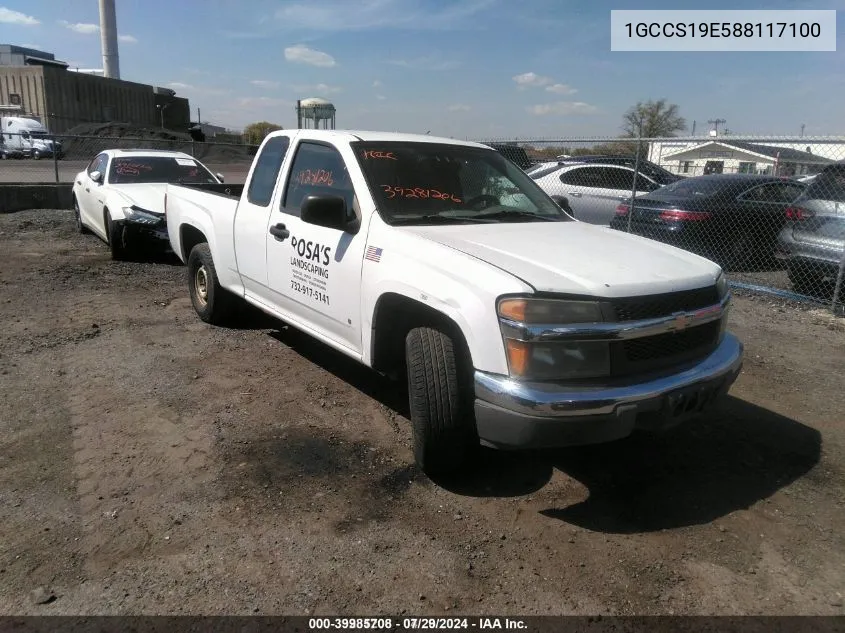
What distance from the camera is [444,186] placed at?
165 inches

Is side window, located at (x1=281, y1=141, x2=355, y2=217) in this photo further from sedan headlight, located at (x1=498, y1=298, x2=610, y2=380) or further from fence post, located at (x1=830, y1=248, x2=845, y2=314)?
fence post, located at (x1=830, y1=248, x2=845, y2=314)

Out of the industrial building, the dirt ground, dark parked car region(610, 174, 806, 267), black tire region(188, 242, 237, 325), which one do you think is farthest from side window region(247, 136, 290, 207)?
the industrial building

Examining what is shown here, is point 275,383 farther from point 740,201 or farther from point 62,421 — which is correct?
point 740,201

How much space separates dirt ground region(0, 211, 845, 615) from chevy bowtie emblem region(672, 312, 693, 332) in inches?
37.4

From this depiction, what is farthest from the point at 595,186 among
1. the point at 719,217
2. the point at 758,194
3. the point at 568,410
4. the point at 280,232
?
the point at 568,410

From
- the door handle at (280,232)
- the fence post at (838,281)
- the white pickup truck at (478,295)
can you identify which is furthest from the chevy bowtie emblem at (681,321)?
the fence post at (838,281)

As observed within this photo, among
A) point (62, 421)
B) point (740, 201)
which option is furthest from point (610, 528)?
point (740, 201)

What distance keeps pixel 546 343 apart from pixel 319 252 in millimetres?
1837

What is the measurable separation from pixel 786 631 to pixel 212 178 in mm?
9442

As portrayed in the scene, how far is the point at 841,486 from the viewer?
11.6ft

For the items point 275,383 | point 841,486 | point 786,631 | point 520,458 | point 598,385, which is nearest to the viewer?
point 786,631

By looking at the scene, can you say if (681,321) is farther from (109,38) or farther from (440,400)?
(109,38)

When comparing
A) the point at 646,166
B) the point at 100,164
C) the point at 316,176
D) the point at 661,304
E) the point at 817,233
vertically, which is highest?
the point at 100,164

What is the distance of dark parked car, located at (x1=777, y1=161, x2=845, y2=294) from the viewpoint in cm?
699
